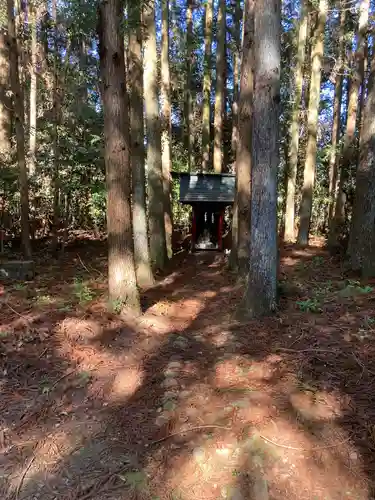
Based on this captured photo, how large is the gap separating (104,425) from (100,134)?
1210 centimetres

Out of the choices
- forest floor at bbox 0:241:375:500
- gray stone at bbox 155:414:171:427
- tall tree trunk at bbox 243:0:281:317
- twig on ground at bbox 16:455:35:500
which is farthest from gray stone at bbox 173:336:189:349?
twig on ground at bbox 16:455:35:500

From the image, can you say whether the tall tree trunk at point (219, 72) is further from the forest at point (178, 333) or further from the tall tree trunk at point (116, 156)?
the tall tree trunk at point (116, 156)

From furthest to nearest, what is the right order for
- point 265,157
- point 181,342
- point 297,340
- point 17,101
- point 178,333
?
point 17,101 → point 178,333 → point 265,157 → point 181,342 → point 297,340

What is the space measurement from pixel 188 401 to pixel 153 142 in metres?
7.75

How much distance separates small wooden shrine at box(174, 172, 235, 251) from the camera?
14.7 m

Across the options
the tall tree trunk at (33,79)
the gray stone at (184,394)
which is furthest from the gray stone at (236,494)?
the tall tree trunk at (33,79)

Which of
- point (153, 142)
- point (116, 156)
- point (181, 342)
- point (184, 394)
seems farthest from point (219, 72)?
point (184, 394)

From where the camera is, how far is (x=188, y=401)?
3.73 meters

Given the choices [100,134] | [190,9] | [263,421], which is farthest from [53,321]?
[190,9]

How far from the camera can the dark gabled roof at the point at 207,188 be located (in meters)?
14.7

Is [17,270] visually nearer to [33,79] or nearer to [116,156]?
[116,156]

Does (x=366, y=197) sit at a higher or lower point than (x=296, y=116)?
lower

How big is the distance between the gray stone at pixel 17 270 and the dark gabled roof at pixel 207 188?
288 inches

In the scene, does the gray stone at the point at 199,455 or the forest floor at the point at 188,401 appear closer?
the forest floor at the point at 188,401
